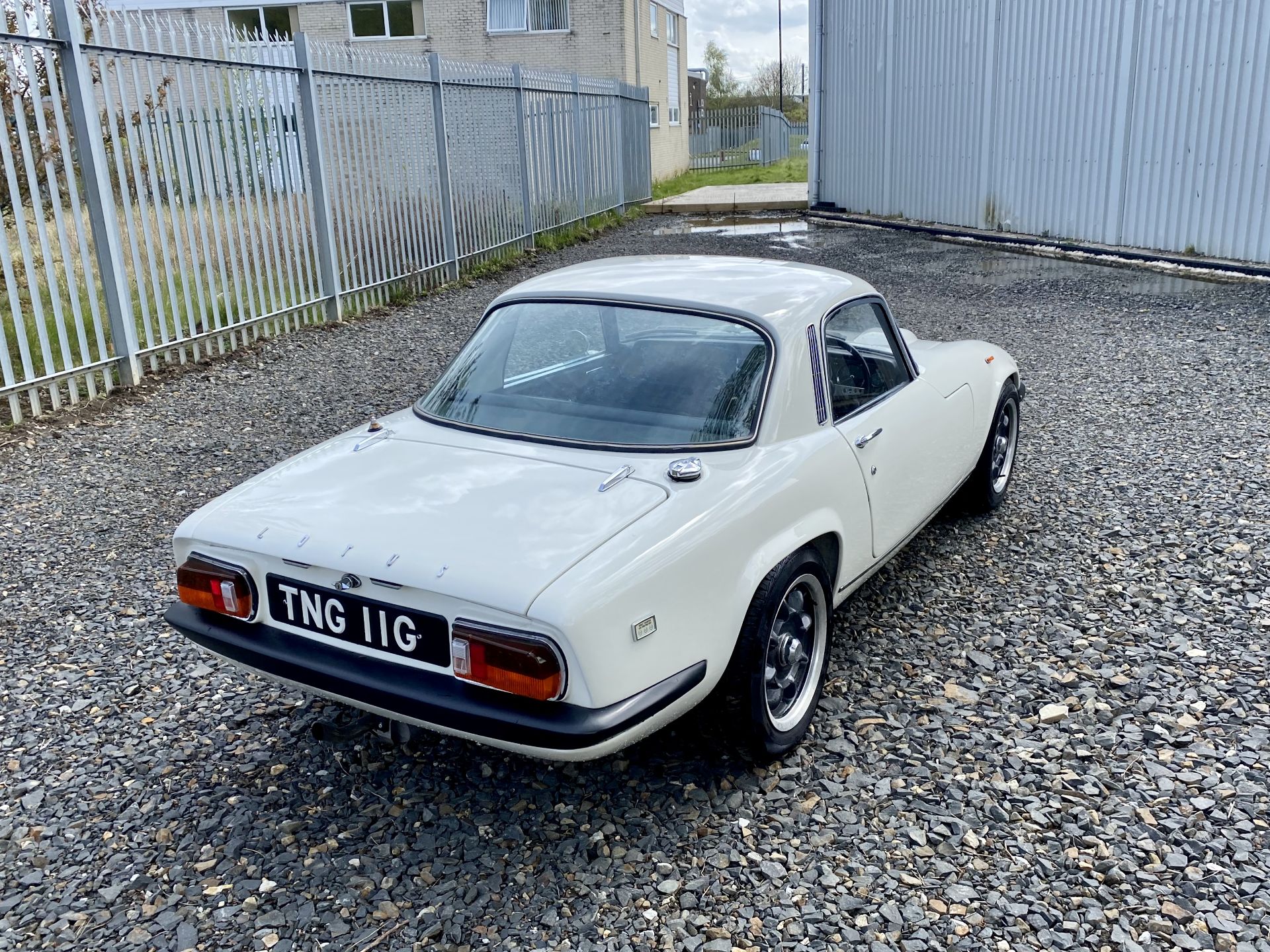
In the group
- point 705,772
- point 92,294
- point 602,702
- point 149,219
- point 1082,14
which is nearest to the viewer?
point 602,702

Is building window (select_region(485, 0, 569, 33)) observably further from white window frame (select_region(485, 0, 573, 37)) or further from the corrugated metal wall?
the corrugated metal wall

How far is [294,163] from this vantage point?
9.02 metres

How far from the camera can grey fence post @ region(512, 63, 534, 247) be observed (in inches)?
543

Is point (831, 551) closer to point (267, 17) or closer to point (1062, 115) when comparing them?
point (1062, 115)

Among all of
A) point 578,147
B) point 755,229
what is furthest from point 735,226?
point 578,147

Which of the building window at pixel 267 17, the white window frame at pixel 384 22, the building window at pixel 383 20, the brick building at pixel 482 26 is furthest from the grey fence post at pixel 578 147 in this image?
the building window at pixel 267 17

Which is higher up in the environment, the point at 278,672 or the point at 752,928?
Answer: the point at 278,672

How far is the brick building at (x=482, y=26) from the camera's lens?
2564 centimetres

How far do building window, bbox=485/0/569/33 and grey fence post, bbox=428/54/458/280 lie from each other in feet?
51.5

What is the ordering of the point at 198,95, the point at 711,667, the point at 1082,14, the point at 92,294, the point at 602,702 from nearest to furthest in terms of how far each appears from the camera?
the point at 602,702 < the point at 711,667 < the point at 92,294 < the point at 198,95 < the point at 1082,14

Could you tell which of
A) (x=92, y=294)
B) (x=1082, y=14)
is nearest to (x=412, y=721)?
(x=92, y=294)

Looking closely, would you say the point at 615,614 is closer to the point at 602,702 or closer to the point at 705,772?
the point at 602,702

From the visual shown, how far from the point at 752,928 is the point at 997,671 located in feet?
5.11

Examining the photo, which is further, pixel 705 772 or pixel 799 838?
pixel 705 772
